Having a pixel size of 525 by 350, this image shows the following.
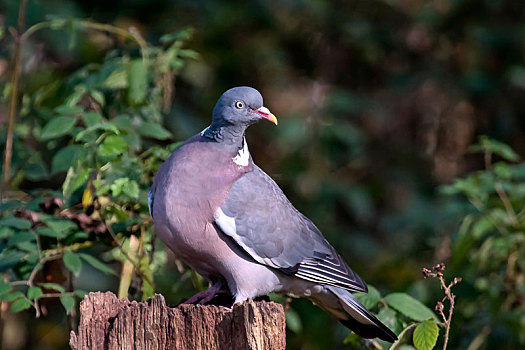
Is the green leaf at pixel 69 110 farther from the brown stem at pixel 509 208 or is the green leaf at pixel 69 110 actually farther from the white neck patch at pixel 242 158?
the brown stem at pixel 509 208

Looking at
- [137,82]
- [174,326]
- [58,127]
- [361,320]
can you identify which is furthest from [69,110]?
[361,320]

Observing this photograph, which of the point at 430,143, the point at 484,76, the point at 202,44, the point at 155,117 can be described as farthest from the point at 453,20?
the point at 155,117

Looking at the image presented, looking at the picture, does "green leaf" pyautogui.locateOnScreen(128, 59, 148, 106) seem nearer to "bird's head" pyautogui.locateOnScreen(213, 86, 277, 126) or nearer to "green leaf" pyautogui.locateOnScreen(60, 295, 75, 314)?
"bird's head" pyautogui.locateOnScreen(213, 86, 277, 126)

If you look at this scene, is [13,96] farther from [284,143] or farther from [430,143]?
[430,143]

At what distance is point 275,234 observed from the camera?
354cm

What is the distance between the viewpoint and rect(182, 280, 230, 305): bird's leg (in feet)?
11.4

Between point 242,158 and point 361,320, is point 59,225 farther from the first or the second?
point 361,320

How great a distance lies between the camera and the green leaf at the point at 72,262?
3.62 metres

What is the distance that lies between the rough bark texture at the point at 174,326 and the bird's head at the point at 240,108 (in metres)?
A: 0.97

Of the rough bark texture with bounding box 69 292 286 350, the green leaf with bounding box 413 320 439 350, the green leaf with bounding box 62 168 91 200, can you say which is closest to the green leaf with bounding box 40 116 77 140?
the green leaf with bounding box 62 168 91 200

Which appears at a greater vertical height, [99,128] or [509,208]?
[99,128]

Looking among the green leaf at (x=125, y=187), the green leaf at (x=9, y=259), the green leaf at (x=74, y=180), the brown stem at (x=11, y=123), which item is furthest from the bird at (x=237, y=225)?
the brown stem at (x=11, y=123)

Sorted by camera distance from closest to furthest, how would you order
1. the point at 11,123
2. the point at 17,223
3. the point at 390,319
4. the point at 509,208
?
1. the point at 17,223
2. the point at 390,319
3. the point at 11,123
4. the point at 509,208

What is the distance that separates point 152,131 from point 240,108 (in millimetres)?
683
